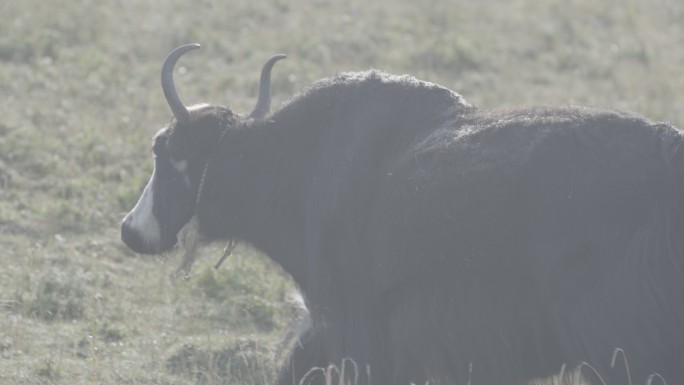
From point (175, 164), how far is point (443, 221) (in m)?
1.83

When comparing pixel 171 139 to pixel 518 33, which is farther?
pixel 518 33

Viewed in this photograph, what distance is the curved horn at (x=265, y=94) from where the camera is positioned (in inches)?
270

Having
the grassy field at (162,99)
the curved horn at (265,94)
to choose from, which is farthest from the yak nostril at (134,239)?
the curved horn at (265,94)

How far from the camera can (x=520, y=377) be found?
212 inches

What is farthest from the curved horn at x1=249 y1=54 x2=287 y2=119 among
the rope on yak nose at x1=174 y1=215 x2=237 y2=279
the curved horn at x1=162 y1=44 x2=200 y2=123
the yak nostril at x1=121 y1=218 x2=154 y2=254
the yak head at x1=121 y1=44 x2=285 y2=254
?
the yak nostril at x1=121 y1=218 x2=154 y2=254

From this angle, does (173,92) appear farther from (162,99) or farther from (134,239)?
(162,99)

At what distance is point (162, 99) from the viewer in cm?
1185

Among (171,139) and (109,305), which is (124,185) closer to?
(109,305)

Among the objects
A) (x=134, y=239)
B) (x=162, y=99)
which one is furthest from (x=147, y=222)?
(x=162, y=99)

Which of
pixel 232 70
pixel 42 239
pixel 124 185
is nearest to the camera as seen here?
pixel 42 239

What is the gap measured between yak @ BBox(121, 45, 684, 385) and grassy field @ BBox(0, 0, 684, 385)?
0.57 m

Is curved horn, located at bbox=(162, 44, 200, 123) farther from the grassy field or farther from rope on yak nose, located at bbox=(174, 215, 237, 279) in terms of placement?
the grassy field

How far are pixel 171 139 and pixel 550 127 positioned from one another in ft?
7.27

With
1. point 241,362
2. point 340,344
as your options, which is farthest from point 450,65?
point 340,344
